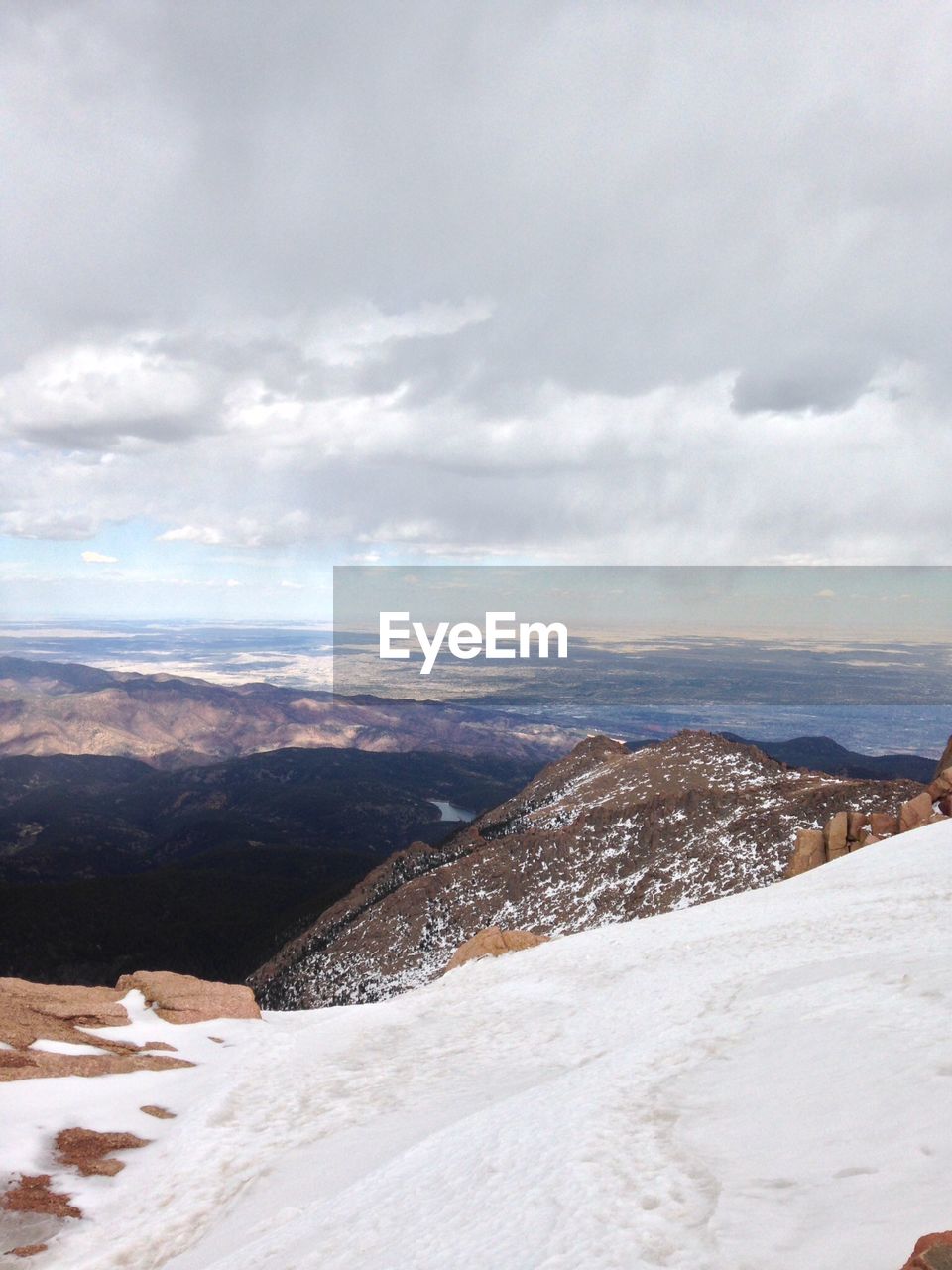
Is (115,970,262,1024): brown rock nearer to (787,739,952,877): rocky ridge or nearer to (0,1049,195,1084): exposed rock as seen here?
(0,1049,195,1084): exposed rock

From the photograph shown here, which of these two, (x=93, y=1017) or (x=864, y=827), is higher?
(x=93, y=1017)

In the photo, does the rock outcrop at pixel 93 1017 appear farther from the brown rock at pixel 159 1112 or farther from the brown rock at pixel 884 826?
the brown rock at pixel 884 826

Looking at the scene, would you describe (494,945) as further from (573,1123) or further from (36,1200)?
(36,1200)

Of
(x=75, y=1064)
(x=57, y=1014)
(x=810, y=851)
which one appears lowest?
(x=810, y=851)

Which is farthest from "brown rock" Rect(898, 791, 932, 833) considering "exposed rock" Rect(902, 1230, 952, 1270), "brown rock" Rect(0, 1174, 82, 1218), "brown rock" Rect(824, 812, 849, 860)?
"brown rock" Rect(0, 1174, 82, 1218)

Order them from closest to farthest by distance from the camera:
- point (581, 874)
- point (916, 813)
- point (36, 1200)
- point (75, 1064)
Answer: point (36, 1200)
point (75, 1064)
point (916, 813)
point (581, 874)

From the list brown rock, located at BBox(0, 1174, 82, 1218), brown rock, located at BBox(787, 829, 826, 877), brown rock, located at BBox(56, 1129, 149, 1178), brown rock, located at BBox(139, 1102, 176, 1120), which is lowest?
brown rock, located at BBox(787, 829, 826, 877)

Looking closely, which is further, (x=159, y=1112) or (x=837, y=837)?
(x=837, y=837)

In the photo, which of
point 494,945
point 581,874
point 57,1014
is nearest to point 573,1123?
point 57,1014
